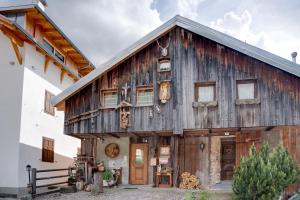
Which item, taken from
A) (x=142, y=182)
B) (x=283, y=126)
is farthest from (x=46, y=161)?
(x=283, y=126)

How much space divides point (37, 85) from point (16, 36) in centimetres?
289

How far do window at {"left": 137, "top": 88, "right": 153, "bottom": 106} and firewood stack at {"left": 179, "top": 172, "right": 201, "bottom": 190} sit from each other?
376 centimetres

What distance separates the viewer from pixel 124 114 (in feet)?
55.8

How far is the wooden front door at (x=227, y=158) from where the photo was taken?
17.2m

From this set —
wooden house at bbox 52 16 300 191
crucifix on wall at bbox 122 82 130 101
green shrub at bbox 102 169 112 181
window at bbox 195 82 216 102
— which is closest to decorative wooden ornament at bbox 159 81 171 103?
wooden house at bbox 52 16 300 191

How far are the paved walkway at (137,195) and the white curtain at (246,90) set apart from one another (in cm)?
415

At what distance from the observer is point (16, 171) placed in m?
17.1

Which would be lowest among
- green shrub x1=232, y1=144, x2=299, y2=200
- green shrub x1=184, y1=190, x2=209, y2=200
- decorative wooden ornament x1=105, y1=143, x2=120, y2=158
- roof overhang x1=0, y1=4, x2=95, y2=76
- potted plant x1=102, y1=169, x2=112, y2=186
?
green shrub x1=184, y1=190, x2=209, y2=200

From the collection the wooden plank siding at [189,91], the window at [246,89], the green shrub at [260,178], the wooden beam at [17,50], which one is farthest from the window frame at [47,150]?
the green shrub at [260,178]

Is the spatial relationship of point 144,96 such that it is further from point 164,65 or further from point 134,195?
point 134,195

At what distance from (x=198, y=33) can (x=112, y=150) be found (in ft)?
23.9

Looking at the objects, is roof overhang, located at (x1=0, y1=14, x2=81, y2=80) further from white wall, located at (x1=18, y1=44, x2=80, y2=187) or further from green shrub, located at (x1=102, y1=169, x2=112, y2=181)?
green shrub, located at (x1=102, y1=169, x2=112, y2=181)

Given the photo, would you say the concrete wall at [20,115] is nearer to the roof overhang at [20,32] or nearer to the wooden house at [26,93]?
the wooden house at [26,93]

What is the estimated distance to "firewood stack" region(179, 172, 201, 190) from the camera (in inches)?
661
